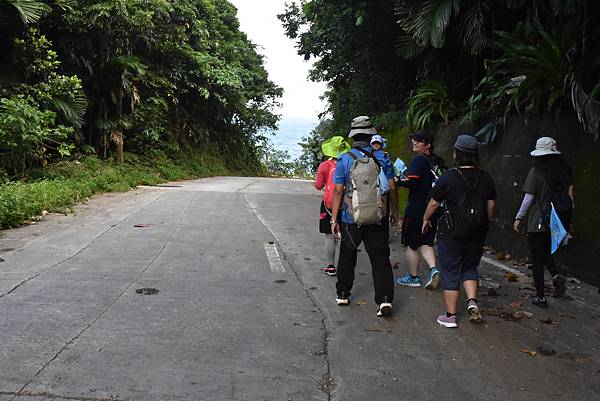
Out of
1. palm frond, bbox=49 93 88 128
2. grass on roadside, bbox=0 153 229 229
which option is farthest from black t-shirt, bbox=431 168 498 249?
palm frond, bbox=49 93 88 128

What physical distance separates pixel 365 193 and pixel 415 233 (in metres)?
1.33

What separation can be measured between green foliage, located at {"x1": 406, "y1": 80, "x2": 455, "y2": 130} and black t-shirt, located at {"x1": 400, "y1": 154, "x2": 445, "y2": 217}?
505cm

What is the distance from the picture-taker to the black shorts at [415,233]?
590cm

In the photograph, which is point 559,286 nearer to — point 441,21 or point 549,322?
point 549,322

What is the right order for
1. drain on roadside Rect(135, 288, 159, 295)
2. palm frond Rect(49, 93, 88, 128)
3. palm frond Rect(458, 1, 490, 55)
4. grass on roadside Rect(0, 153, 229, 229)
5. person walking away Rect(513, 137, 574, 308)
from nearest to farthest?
drain on roadside Rect(135, 288, 159, 295) < person walking away Rect(513, 137, 574, 308) < palm frond Rect(458, 1, 490, 55) < grass on roadside Rect(0, 153, 229, 229) < palm frond Rect(49, 93, 88, 128)

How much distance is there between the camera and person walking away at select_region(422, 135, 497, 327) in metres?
4.74

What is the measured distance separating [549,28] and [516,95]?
51.8 inches

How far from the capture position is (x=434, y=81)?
36.7 ft

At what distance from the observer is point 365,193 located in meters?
4.88

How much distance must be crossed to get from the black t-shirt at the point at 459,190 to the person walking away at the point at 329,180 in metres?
1.27

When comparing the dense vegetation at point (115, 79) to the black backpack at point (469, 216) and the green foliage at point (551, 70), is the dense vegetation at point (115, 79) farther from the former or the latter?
the black backpack at point (469, 216)

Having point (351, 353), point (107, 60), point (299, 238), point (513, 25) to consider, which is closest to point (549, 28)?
point (513, 25)

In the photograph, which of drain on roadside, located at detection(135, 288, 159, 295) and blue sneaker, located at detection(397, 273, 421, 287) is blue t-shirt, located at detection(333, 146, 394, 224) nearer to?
blue sneaker, located at detection(397, 273, 421, 287)

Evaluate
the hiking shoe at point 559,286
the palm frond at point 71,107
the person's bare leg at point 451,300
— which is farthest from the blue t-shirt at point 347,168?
the palm frond at point 71,107
